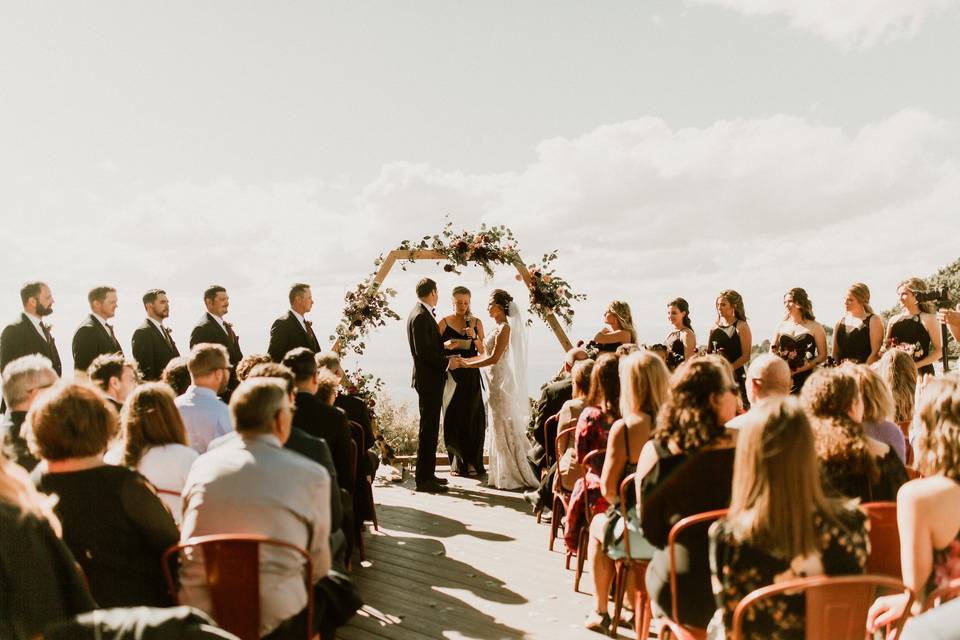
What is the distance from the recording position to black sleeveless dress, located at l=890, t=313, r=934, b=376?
6969mm

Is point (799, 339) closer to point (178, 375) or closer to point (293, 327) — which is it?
point (293, 327)

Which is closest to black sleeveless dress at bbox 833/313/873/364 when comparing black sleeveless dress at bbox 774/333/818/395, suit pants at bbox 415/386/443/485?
black sleeveless dress at bbox 774/333/818/395

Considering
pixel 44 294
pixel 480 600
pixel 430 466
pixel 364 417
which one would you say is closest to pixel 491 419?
pixel 430 466

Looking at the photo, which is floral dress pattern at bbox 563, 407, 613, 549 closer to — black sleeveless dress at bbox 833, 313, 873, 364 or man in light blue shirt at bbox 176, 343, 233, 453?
man in light blue shirt at bbox 176, 343, 233, 453

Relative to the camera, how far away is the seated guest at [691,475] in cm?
297

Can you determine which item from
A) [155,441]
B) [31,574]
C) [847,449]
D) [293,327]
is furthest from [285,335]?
[847,449]

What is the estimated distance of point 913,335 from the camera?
23.0 ft

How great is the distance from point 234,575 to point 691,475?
1.82 meters

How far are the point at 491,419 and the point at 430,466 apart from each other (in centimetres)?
87

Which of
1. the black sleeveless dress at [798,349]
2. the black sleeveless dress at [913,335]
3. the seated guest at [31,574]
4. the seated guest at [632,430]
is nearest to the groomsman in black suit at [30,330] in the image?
the seated guest at [31,574]

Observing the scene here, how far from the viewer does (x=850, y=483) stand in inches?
121

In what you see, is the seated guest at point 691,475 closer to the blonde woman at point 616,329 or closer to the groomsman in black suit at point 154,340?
the blonde woman at point 616,329

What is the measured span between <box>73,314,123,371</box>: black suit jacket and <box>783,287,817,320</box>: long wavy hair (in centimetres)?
680

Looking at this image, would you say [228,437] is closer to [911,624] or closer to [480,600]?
[480,600]
